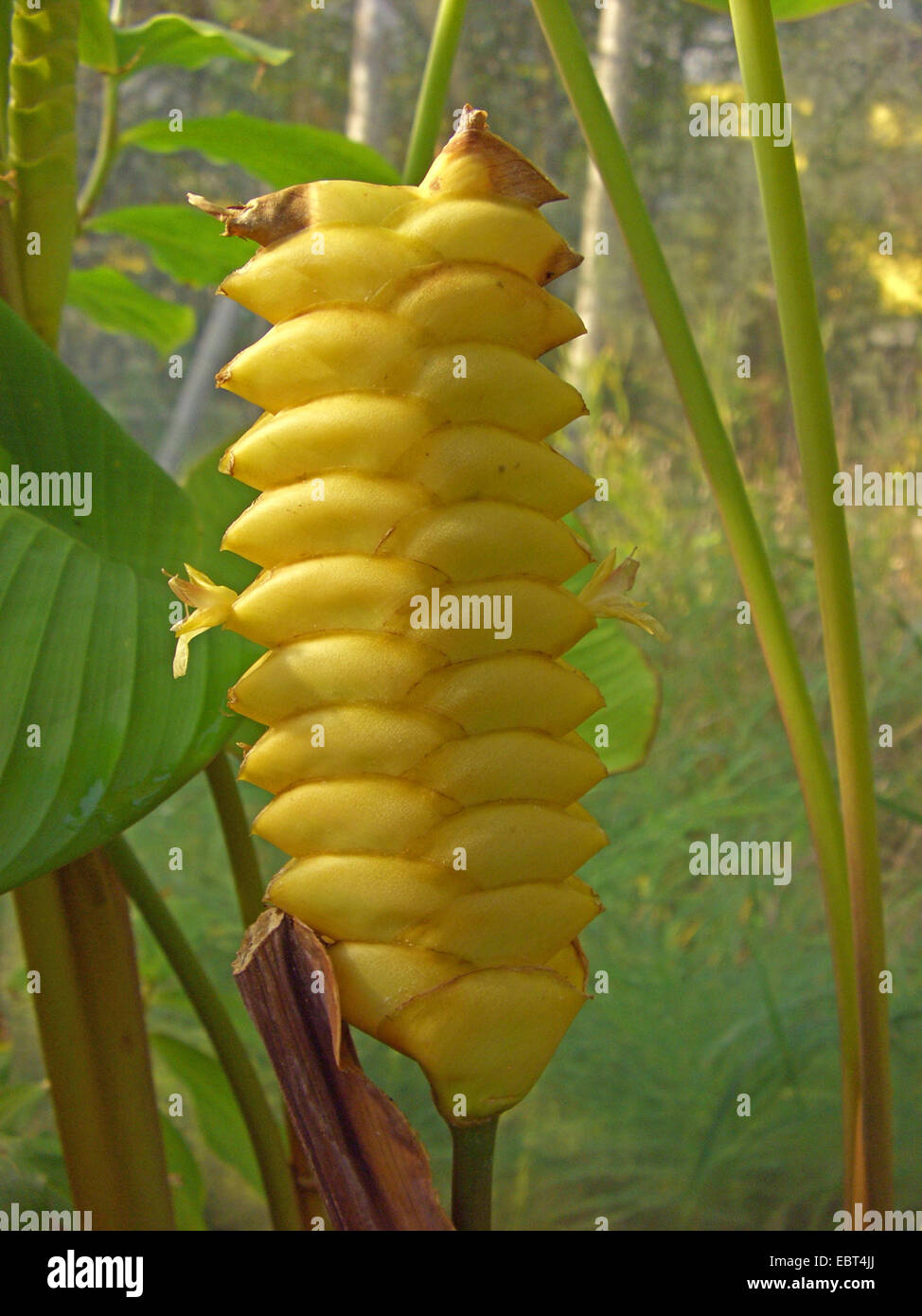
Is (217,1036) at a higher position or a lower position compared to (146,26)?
lower

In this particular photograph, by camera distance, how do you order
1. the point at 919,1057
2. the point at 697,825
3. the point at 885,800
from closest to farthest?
the point at 885,800, the point at 919,1057, the point at 697,825

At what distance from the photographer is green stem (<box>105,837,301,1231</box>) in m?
0.33

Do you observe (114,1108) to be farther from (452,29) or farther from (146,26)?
(146,26)

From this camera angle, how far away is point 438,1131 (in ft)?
3.32

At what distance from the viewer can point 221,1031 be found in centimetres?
35

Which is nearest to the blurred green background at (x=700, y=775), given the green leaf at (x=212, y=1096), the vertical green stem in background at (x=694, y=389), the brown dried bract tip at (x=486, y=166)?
the green leaf at (x=212, y=1096)

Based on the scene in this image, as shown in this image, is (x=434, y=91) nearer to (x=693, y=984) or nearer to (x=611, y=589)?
(x=611, y=589)

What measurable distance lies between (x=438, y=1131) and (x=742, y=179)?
2.71 m

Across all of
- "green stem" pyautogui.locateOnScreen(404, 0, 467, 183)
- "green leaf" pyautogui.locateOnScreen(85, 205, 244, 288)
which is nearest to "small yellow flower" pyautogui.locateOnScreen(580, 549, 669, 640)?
"green stem" pyautogui.locateOnScreen(404, 0, 467, 183)

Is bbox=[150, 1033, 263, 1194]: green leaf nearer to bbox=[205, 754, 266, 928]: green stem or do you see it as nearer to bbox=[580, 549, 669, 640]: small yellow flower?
bbox=[205, 754, 266, 928]: green stem

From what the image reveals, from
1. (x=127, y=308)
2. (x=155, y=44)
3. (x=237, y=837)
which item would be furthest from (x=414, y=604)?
(x=127, y=308)

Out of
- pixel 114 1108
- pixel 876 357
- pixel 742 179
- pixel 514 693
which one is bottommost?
pixel 114 1108

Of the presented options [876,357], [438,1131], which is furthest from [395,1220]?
[876,357]

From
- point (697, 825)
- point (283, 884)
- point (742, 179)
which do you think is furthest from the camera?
point (742, 179)
